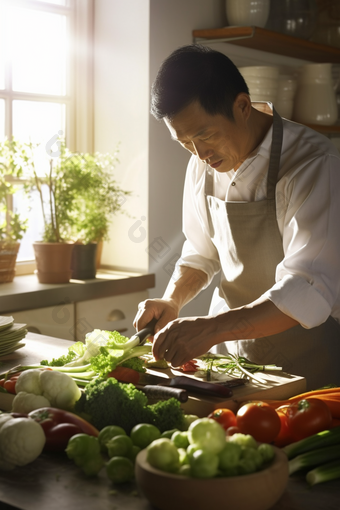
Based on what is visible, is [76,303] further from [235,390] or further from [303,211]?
[235,390]

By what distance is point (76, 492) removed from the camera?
950 millimetres

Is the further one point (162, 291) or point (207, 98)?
point (162, 291)

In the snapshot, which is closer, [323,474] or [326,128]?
[323,474]

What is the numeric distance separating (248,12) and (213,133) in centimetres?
147

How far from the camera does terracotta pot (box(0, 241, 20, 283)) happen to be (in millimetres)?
2564

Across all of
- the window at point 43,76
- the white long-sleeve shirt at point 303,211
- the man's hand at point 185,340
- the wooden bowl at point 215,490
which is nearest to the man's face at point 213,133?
the white long-sleeve shirt at point 303,211

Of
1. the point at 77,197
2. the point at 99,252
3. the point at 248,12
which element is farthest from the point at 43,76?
the point at 248,12

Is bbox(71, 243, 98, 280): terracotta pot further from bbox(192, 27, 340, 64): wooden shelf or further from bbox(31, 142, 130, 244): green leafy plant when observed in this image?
bbox(192, 27, 340, 64): wooden shelf

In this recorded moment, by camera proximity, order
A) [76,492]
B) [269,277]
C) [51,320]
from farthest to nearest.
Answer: [51,320] < [269,277] < [76,492]

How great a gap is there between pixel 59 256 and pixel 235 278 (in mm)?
927

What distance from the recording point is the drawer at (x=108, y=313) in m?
2.62

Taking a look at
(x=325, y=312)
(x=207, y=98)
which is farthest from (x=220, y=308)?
(x=207, y=98)

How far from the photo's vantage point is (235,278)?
6.45 ft

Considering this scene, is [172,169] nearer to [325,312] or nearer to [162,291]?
[162,291]
